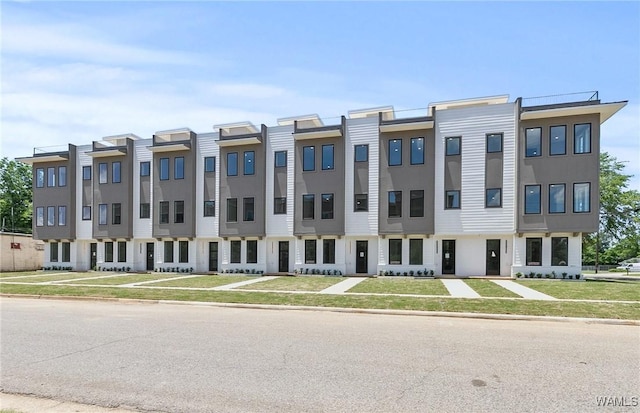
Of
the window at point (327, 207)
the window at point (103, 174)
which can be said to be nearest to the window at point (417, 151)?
the window at point (327, 207)

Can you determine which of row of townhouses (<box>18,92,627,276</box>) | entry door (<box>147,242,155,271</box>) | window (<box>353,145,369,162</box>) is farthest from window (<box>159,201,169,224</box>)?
window (<box>353,145,369,162</box>)

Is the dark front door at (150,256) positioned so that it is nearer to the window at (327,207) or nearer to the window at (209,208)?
the window at (209,208)

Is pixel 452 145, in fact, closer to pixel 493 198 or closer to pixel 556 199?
pixel 493 198

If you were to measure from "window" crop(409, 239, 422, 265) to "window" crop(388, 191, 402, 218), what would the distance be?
7.37ft

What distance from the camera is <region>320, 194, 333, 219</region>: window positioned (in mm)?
30391

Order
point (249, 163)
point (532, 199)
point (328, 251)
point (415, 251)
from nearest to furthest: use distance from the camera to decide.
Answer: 1. point (532, 199)
2. point (415, 251)
3. point (328, 251)
4. point (249, 163)

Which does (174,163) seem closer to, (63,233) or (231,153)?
(231,153)

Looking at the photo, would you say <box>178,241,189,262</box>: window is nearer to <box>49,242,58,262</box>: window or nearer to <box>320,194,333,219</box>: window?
<box>320,194,333,219</box>: window

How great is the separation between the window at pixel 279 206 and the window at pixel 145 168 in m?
12.1

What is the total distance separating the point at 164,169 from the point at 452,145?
921 inches

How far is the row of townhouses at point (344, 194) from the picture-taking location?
1035 inches

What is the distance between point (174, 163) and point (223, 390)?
1237 inches

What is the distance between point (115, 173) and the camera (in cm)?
3644

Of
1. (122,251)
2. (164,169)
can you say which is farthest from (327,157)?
(122,251)
